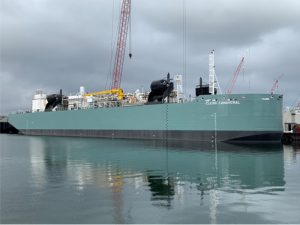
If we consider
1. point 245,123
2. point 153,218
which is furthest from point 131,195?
point 245,123

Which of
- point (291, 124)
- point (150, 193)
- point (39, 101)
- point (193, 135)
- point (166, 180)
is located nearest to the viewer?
point (150, 193)

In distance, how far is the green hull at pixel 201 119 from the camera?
40.5m

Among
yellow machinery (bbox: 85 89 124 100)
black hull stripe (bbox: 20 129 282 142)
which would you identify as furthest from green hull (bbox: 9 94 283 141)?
yellow machinery (bbox: 85 89 124 100)

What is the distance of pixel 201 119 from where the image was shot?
43.3 m

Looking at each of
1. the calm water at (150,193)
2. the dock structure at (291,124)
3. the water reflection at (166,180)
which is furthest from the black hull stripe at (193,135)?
the calm water at (150,193)

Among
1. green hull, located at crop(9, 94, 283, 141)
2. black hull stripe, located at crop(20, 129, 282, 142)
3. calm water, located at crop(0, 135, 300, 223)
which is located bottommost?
calm water, located at crop(0, 135, 300, 223)

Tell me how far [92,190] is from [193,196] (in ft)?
13.1

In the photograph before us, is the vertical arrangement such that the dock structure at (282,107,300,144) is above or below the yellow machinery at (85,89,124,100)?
below

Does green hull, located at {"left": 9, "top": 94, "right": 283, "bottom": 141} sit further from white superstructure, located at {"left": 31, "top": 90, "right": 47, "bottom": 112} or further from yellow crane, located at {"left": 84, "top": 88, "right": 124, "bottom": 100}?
white superstructure, located at {"left": 31, "top": 90, "right": 47, "bottom": 112}

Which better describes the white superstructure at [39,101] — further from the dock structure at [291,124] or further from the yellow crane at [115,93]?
the dock structure at [291,124]

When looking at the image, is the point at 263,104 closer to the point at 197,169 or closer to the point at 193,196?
the point at 197,169

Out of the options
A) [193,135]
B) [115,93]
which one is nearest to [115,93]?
[115,93]

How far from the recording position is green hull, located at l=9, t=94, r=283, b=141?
133 ft

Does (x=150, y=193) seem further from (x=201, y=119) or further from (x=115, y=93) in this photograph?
(x=115, y=93)
